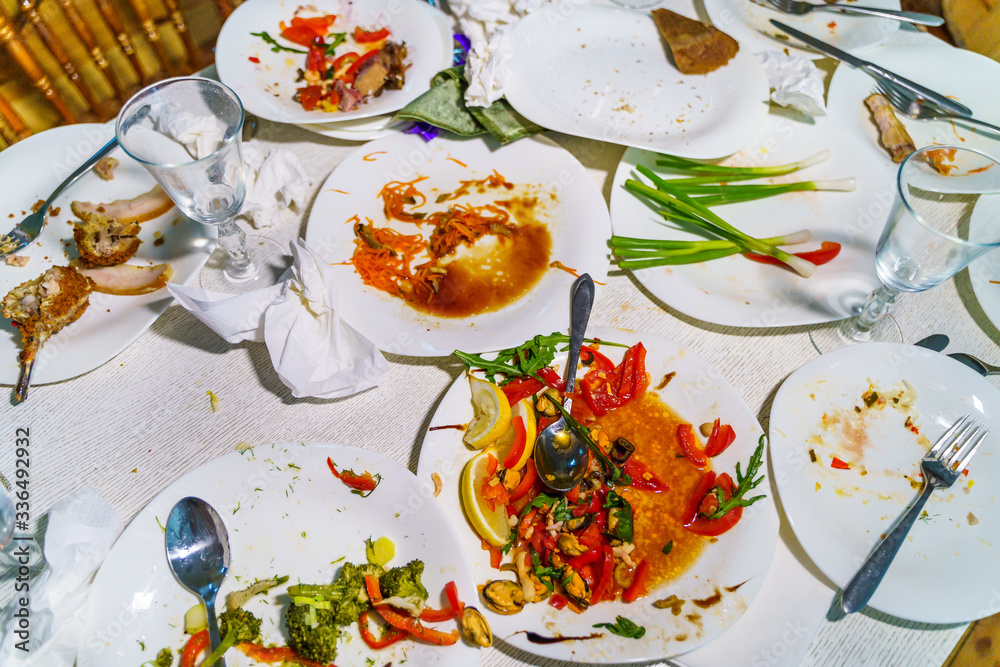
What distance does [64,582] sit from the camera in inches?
Result: 55.7

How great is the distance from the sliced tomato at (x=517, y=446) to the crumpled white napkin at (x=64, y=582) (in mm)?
1022

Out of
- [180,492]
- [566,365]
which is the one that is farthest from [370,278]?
[180,492]

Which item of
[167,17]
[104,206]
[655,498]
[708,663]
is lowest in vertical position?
[708,663]

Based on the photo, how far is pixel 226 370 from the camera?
6.18ft

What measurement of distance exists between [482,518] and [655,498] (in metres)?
0.48

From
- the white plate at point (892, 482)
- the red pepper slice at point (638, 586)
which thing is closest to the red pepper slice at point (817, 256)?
the white plate at point (892, 482)

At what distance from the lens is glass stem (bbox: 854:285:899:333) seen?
1867mm

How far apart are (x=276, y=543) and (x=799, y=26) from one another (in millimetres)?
2761

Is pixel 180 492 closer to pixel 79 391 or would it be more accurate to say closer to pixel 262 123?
pixel 79 391

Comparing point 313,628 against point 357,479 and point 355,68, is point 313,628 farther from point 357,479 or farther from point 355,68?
point 355,68

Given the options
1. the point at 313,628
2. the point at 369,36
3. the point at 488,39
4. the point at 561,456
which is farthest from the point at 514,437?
the point at 369,36

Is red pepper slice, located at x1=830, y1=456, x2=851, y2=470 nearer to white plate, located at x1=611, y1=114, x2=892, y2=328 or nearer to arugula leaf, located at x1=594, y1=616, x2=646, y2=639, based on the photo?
white plate, located at x1=611, y1=114, x2=892, y2=328

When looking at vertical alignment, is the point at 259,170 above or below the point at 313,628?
above

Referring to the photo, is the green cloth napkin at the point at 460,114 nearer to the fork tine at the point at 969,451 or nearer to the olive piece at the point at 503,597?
the olive piece at the point at 503,597
